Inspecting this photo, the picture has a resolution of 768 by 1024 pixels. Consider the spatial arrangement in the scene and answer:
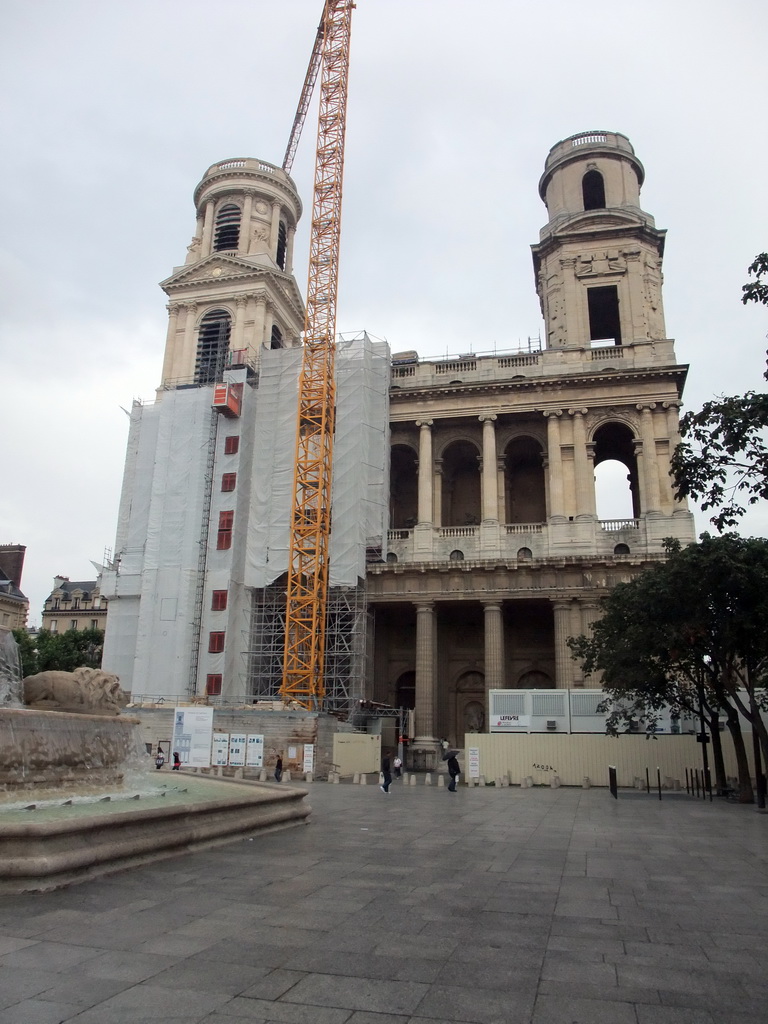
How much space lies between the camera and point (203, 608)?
4534 centimetres

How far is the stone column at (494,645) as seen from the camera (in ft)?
135

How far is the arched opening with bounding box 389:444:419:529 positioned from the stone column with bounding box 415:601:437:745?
9294mm

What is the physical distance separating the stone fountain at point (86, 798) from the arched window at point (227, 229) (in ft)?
157

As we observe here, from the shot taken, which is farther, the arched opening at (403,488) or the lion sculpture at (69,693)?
the arched opening at (403,488)

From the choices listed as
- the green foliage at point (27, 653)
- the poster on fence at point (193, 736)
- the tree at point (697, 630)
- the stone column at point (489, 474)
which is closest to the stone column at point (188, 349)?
the stone column at point (489, 474)

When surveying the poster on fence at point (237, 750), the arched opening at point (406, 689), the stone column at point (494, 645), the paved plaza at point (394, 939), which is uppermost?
the stone column at point (494, 645)

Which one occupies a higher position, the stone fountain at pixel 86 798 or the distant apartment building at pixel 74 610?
the distant apartment building at pixel 74 610

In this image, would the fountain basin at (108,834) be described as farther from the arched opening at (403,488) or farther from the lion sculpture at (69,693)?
the arched opening at (403,488)

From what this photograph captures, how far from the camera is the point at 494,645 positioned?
4159 centimetres

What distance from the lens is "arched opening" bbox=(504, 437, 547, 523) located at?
50.4 metres

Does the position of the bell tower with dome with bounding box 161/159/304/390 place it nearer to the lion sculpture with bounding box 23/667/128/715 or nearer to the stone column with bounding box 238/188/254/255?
the stone column with bounding box 238/188/254/255

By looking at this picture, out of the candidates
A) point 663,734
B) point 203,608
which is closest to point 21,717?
point 663,734

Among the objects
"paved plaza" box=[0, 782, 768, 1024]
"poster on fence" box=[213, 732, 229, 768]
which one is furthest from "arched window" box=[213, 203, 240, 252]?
"paved plaza" box=[0, 782, 768, 1024]

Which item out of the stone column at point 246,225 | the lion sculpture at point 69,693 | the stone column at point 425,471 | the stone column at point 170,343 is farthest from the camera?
the stone column at point 246,225
